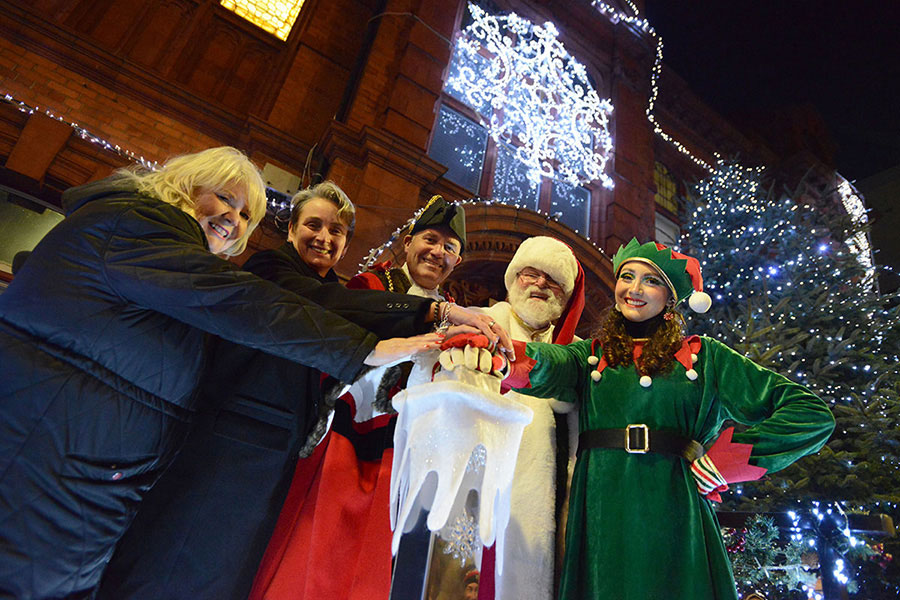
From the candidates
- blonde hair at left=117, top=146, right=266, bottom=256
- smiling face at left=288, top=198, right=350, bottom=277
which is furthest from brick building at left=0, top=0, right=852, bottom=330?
blonde hair at left=117, top=146, right=266, bottom=256

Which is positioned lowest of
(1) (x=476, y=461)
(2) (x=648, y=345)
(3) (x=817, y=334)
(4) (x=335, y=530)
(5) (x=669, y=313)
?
(4) (x=335, y=530)

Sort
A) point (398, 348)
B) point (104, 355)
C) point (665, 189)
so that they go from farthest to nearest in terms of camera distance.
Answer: point (665, 189), point (398, 348), point (104, 355)

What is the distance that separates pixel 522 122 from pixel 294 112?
3.45 metres

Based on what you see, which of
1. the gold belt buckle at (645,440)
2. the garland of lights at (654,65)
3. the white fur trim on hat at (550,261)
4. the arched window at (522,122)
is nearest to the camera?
the gold belt buckle at (645,440)

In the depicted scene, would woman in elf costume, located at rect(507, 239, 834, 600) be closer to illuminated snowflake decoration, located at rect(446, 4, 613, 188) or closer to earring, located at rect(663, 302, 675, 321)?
earring, located at rect(663, 302, 675, 321)

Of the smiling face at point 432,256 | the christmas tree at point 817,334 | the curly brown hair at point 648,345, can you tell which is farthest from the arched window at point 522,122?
the curly brown hair at point 648,345

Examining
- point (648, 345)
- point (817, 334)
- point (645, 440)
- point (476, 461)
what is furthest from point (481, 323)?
point (817, 334)

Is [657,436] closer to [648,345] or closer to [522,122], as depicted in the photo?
[648,345]

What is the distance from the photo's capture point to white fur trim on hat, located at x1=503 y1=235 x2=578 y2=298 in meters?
2.47

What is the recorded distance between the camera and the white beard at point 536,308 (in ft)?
7.88

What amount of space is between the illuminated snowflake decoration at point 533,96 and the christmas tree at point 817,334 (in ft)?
6.59

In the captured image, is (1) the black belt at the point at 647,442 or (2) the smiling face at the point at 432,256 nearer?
(1) the black belt at the point at 647,442

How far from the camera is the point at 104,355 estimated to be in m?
1.20

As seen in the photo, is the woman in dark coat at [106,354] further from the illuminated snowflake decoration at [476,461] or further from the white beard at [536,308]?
the white beard at [536,308]
